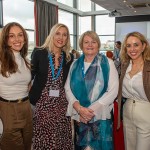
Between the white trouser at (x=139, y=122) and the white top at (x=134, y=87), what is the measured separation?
0.05 metres

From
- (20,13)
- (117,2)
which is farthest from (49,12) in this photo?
(117,2)

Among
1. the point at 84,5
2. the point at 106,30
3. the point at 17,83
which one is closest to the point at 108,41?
the point at 106,30

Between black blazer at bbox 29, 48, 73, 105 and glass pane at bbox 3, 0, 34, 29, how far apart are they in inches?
268

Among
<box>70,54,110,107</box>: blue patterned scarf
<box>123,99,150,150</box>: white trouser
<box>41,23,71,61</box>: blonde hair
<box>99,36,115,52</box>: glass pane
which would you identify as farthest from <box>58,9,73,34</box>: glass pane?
<box>123,99,150,150</box>: white trouser

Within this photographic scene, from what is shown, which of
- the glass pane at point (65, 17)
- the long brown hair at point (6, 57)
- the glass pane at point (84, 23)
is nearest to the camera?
the long brown hair at point (6, 57)

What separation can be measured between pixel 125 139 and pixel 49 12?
29.8 feet

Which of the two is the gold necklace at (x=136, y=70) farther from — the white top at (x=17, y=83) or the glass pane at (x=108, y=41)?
the glass pane at (x=108, y=41)

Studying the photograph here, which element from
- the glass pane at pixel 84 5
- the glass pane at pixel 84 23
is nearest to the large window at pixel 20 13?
the glass pane at pixel 84 5

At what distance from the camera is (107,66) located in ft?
8.09

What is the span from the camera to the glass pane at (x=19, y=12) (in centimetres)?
887

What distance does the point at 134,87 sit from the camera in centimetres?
233

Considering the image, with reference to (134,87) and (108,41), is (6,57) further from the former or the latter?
(108,41)

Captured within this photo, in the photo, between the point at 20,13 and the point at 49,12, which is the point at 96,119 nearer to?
the point at 20,13

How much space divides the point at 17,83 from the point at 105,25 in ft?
41.3
